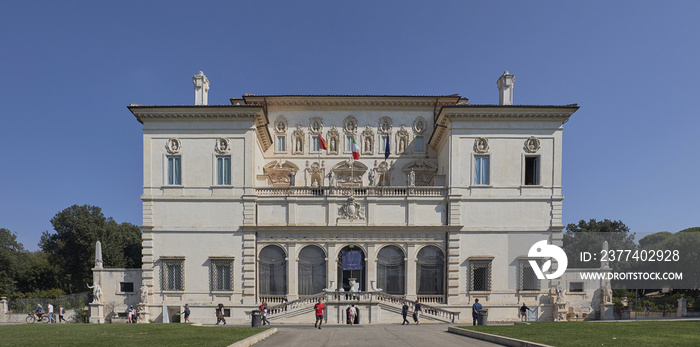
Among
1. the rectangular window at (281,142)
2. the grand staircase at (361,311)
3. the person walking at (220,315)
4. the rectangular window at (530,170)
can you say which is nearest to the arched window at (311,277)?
the grand staircase at (361,311)

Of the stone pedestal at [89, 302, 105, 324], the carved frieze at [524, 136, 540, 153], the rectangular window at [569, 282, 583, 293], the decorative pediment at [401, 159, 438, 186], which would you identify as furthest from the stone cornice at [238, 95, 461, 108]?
the stone pedestal at [89, 302, 105, 324]

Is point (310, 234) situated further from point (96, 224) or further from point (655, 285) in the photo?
point (96, 224)

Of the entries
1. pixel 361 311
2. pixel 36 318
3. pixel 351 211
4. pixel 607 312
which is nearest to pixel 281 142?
pixel 351 211

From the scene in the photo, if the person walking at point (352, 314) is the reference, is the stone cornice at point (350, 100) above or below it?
above

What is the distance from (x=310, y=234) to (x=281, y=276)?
3910 millimetres

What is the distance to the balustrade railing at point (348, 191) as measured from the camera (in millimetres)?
33219

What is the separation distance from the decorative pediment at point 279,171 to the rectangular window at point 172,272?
10047 mm

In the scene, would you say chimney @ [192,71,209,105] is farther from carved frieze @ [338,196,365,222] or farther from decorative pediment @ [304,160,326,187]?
carved frieze @ [338,196,365,222]

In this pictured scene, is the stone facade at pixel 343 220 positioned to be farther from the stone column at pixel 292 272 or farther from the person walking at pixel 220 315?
the person walking at pixel 220 315

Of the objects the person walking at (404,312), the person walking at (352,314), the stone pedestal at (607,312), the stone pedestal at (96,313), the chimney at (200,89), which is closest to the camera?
the person walking at (404,312)

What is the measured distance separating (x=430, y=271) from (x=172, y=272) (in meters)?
19.6

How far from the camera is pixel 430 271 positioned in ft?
108

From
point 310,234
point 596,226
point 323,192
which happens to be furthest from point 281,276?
point 596,226

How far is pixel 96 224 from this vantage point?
65.6m
